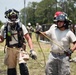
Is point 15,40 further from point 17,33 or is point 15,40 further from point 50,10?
point 50,10

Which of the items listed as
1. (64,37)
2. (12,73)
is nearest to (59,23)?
(64,37)

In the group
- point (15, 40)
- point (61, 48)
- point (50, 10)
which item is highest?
point (15, 40)

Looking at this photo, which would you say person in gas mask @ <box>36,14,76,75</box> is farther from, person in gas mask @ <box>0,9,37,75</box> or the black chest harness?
the black chest harness

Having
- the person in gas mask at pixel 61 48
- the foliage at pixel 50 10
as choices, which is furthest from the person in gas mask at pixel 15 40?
the foliage at pixel 50 10

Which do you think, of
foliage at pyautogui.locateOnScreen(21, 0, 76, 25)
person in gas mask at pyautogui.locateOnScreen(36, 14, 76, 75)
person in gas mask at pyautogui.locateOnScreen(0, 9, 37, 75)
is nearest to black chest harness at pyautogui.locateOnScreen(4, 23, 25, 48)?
person in gas mask at pyautogui.locateOnScreen(0, 9, 37, 75)

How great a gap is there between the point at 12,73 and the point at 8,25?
3.25 ft

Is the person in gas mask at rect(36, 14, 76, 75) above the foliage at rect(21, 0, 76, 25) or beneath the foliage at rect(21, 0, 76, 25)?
above

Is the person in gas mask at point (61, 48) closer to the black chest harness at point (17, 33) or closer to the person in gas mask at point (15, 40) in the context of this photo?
the person in gas mask at point (15, 40)

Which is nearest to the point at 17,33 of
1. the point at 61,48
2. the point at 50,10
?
the point at 61,48

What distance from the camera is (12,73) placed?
688 cm

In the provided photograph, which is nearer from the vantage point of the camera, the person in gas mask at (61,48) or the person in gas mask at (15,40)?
the person in gas mask at (61,48)

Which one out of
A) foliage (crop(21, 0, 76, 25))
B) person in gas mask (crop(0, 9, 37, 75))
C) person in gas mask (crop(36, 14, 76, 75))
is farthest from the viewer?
foliage (crop(21, 0, 76, 25))

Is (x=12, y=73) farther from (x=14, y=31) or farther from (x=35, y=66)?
(x=35, y=66)

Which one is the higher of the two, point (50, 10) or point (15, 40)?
point (15, 40)
